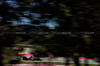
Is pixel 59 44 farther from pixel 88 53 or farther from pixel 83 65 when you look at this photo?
pixel 83 65

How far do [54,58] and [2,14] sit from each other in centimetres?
124

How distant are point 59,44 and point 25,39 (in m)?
0.59

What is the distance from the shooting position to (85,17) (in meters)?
1.88

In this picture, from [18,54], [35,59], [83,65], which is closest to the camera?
[18,54]

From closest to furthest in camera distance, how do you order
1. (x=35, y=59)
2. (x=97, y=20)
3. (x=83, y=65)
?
(x=97, y=20), (x=35, y=59), (x=83, y=65)

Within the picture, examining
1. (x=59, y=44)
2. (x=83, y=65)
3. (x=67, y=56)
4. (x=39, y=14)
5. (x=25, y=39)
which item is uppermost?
(x=39, y=14)

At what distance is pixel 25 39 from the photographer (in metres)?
1.93

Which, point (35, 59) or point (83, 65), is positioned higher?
point (35, 59)

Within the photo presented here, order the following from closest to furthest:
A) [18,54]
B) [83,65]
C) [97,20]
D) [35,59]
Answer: [97,20] < [18,54] < [35,59] < [83,65]

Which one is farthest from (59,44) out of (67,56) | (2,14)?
(2,14)

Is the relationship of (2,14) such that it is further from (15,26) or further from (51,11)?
(51,11)

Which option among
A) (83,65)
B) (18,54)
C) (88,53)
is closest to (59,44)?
(88,53)

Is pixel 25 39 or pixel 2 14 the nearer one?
pixel 25 39

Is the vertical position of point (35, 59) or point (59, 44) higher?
point (59, 44)
